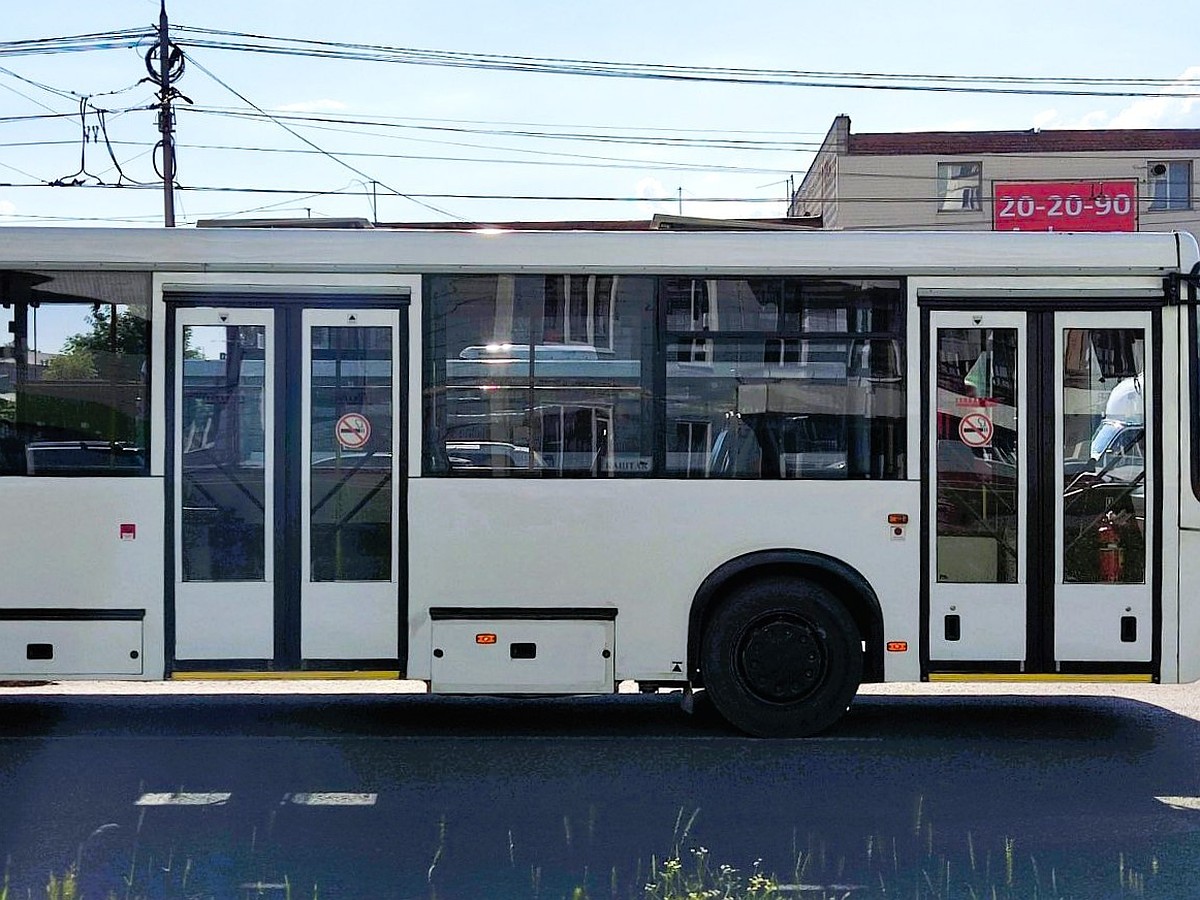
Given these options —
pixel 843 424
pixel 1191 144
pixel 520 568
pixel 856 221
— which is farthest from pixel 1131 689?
pixel 1191 144

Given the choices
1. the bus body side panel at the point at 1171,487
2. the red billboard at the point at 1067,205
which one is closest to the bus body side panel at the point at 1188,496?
the bus body side panel at the point at 1171,487

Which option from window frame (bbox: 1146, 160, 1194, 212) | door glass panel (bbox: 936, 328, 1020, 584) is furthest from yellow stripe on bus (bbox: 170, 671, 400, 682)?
window frame (bbox: 1146, 160, 1194, 212)

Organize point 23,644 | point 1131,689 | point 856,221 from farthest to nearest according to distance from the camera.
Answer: point 856,221, point 1131,689, point 23,644

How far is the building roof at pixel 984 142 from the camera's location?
4441 centimetres

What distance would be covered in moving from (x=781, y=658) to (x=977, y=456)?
5.40ft

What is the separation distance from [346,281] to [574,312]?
135cm

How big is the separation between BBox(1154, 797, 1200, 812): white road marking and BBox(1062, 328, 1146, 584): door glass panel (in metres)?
1.57

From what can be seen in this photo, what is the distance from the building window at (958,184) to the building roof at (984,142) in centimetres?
43

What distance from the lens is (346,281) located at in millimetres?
8281

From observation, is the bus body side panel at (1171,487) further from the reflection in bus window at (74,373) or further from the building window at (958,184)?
the building window at (958,184)

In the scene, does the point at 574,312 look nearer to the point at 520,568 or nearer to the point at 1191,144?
the point at 520,568

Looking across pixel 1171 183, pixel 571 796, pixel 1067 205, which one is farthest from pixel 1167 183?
pixel 571 796

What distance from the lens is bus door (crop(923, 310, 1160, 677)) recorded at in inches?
322

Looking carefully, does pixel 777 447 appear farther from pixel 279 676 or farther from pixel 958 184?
pixel 958 184
